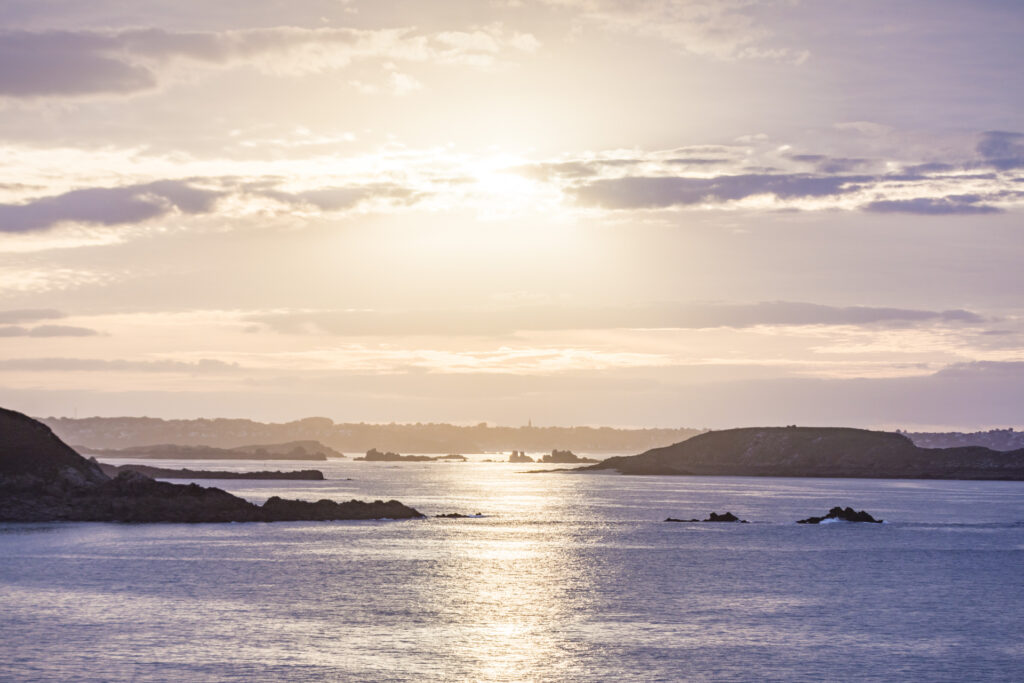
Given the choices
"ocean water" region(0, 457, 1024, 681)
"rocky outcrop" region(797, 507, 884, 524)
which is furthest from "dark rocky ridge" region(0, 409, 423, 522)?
"rocky outcrop" region(797, 507, 884, 524)

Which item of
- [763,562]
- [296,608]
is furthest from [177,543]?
[763,562]

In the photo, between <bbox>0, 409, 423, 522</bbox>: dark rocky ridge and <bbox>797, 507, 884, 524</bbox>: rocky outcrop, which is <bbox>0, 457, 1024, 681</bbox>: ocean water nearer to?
<bbox>0, 409, 423, 522</bbox>: dark rocky ridge

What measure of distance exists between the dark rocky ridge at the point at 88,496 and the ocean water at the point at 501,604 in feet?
17.7

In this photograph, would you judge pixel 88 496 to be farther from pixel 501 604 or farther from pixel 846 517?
pixel 846 517

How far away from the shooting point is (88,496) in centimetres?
11494

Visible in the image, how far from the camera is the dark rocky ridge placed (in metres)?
112

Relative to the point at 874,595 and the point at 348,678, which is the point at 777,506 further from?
the point at 348,678

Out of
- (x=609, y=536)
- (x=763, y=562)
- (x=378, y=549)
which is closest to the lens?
(x=763, y=562)

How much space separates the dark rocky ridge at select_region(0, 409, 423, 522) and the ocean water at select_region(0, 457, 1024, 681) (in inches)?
212

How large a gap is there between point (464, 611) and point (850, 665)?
20217 mm

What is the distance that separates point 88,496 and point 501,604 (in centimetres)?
7128

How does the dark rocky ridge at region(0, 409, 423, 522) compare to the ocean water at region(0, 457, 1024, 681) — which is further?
the dark rocky ridge at region(0, 409, 423, 522)

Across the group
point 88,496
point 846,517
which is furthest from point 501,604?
point 846,517

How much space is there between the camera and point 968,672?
4175 centimetres
